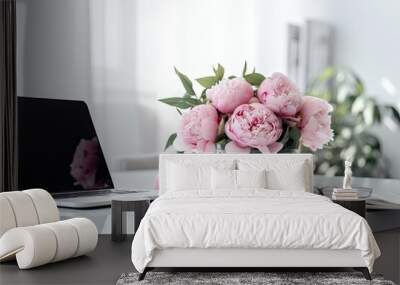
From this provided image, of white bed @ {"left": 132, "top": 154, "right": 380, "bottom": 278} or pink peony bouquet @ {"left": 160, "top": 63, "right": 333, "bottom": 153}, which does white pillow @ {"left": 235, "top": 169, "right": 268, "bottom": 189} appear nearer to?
pink peony bouquet @ {"left": 160, "top": 63, "right": 333, "bottom": 153}

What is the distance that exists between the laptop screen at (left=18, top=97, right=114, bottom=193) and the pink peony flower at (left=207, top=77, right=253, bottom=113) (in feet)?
6.26

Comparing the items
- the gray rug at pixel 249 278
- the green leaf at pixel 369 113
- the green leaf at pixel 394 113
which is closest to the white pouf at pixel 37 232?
the gray rug at pixel 249 278

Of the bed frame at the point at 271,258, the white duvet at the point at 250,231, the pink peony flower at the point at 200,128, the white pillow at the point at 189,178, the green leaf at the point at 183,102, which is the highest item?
the green leaf at the point at 183,102

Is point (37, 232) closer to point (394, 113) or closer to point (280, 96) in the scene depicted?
point (280, 96)

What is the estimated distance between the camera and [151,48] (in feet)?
22.0

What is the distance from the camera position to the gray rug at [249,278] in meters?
3.68

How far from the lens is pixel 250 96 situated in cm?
407

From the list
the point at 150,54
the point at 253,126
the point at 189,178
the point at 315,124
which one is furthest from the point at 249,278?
the point at 150,54

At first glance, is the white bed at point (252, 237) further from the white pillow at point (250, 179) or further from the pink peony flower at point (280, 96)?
the white pillow at point (250, 179)

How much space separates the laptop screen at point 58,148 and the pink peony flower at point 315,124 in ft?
7.30

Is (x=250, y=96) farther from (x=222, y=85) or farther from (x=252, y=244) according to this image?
(x=252, y=244)

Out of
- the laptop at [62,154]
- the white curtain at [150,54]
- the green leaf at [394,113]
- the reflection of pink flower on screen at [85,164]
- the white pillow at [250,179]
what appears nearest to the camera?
the white pillow at [250,179]

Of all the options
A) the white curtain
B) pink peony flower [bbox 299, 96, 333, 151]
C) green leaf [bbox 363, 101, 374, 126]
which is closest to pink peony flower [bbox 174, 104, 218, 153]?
pink peony flower [bbox 299, 96, 333, 151]

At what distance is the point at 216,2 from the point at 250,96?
289cm
